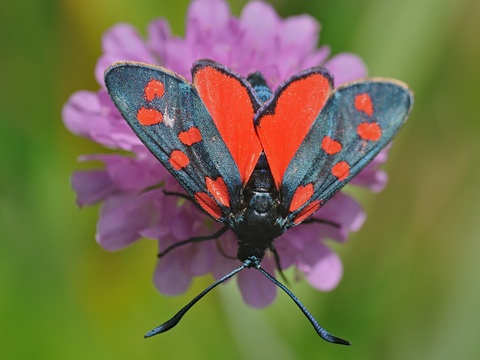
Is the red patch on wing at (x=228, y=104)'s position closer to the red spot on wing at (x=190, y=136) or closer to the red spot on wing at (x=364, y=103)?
the red spot on wing at (x=190, y=136)

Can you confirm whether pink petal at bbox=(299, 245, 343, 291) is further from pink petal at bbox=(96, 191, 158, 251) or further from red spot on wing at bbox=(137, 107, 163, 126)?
red spot on wing at bbox=(137, 107, 163, 126)

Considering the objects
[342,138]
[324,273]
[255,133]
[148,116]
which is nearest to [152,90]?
[148,116]

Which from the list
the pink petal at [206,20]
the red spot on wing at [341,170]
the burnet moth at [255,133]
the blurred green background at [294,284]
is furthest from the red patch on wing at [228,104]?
the blurred green background at [294,284]

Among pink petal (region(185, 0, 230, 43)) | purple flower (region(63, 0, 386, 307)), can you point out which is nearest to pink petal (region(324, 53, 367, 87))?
purple flower (region(63, 0, 386, 307))

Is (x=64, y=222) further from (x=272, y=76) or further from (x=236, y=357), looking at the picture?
(x=272, y=76)

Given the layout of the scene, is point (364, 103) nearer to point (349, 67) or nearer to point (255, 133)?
point (255, 133)
